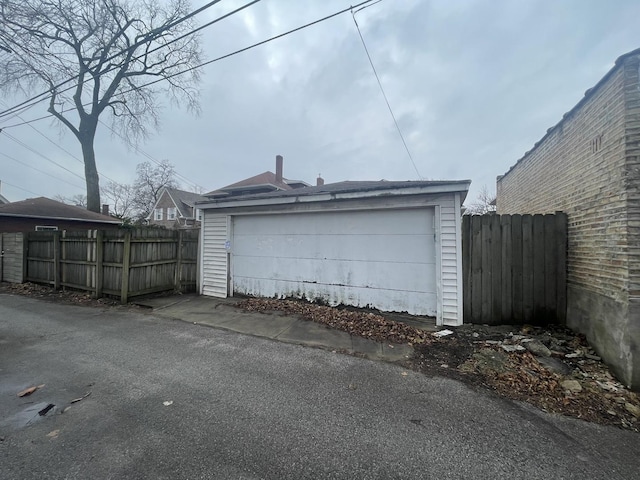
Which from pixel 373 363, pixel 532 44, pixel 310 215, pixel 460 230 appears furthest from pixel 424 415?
pixel 532 44

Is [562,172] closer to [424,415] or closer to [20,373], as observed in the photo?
[424,415]

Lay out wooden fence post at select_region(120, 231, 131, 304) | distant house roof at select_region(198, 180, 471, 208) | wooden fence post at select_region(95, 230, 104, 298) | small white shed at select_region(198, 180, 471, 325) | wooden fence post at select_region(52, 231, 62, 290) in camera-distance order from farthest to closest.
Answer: wooden fence post at select_region(52, 231, 62, 290) → wooden fence post at select_region(95, 230, 104, 298) → wooden fence post at select_region(120, 231, 131, 304) → small white shed at select_region(198, 180, 471, 325) → distant house roof at select_region(198, 180, 471, 208)

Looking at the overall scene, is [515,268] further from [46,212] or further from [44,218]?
[46,212]

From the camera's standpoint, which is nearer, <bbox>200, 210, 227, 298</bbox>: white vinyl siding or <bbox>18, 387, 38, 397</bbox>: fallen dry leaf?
<bbox>18, 387, 38, 397</bbox>: fallen dry leaf

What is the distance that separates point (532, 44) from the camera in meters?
6.57

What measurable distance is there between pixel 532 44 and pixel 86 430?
10.5 metres

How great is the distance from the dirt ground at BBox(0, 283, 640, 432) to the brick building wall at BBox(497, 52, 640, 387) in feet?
0.93

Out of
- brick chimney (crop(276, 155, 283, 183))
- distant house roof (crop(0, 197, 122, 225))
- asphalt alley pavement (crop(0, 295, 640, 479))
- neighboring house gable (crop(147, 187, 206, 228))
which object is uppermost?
brick chimney (crop(276, 155, 283, 183))

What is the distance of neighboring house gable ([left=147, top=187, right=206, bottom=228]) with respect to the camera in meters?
30.6

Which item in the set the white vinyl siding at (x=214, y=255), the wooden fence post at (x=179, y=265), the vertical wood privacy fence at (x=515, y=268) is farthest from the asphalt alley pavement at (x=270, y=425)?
the wooden fence post at (x=179, y=265)

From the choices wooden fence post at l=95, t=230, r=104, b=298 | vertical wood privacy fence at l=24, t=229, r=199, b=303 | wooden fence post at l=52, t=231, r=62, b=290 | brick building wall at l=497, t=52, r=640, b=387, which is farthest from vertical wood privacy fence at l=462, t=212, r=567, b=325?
wooden fence post at l=52, t=231, r=62, b=290

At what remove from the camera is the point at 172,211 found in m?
31.3

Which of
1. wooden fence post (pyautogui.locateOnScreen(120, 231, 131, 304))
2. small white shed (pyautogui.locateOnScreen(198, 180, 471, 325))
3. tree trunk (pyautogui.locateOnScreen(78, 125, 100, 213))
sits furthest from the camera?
tree trunk (pyautogui.locateOnScreen(78, 125, 100, 213))

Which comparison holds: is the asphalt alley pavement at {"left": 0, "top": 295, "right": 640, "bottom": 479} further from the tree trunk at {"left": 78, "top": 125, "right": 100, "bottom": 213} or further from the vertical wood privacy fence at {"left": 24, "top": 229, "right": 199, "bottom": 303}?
the tree trunk at {"left": 78, "top": 125, "right": 100, "bottom": 213}
